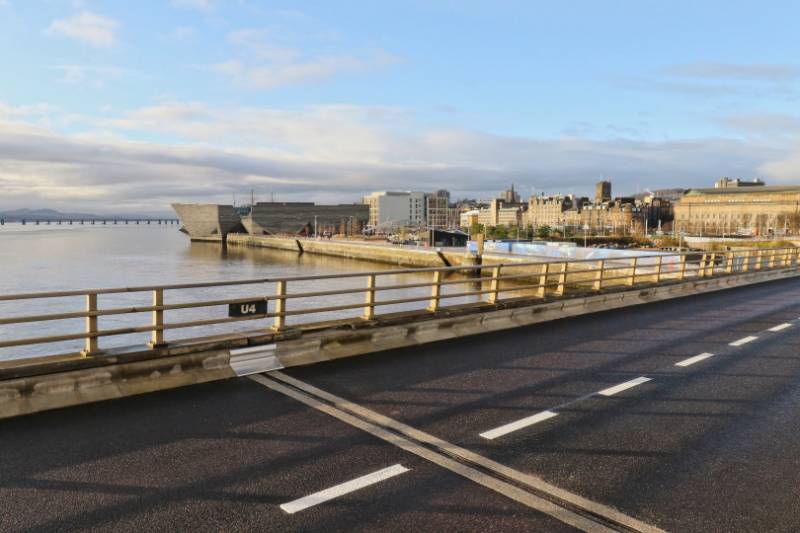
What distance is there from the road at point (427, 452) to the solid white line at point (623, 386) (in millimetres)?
47

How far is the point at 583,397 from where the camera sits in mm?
7781

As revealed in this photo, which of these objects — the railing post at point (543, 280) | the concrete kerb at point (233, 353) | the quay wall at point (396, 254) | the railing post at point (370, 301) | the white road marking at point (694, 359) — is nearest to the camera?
the concrete kerb at point (233, 353)

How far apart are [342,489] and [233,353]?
4284mm

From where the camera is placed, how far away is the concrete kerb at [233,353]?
697 cm

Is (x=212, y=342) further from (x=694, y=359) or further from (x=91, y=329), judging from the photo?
(x=694, y=359)

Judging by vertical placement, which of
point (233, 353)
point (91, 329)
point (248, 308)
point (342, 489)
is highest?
point (248, 308)

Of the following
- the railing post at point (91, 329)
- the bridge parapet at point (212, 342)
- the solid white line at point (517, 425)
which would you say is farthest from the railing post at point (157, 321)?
the solid white line at point (517, 425)

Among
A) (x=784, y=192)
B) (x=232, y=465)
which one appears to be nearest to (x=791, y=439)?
(x=232, y=465)

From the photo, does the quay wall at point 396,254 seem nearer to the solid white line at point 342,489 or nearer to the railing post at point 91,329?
the railing post at point 91,329

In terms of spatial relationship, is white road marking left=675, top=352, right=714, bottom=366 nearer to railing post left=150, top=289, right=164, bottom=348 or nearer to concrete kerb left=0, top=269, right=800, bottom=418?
concrete kerb left=0, top=269, right=800, bottom=418

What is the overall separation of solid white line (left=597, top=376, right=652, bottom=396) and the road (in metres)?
0.05

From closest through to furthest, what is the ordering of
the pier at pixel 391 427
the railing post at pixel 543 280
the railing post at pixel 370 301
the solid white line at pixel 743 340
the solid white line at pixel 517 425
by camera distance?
the pier at pixel 391 427, the solid white line at pixel 517 425, the railing post at pixel 370 301, the solid white line at pixel 743 340, the railing post at pixel 543 280

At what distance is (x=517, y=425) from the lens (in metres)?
6.64

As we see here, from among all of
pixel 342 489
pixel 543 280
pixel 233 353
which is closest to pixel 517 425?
pixel 342 489
